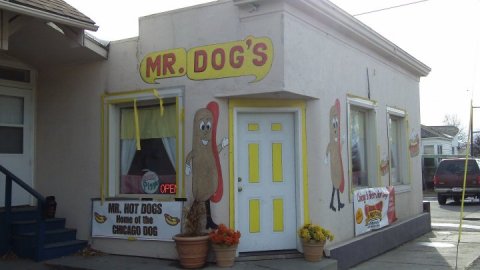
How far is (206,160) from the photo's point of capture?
24.3 feet

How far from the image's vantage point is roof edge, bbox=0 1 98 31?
→ 20.2 ft

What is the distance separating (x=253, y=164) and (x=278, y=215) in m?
0.86

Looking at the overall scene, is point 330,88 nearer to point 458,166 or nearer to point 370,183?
point 370,183

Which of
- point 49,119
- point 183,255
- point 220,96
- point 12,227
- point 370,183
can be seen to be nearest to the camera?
point 183,255

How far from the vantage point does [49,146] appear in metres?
8.85

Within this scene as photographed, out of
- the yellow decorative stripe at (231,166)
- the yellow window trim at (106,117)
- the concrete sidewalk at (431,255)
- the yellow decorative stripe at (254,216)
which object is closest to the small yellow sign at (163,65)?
the yellow window trim at (106,117)

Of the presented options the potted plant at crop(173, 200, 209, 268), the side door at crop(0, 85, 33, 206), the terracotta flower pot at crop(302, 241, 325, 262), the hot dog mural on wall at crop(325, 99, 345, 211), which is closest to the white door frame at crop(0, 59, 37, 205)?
the side door at crop(0, 85, 33, 206)

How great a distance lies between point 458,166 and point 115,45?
17545mm

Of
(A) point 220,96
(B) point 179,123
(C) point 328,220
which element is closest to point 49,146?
(B) point 179,123

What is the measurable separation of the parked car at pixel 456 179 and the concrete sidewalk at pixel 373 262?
10.8 meters

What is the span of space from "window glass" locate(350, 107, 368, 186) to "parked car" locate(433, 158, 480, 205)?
1284 centimetres

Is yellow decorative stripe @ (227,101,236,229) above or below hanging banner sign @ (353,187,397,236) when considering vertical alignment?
above

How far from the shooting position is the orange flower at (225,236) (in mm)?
6812

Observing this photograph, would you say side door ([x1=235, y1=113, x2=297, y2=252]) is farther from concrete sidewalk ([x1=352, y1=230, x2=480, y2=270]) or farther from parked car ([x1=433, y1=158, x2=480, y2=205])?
parked car ([x1=433, y1=158, x2=480, y2=205])
